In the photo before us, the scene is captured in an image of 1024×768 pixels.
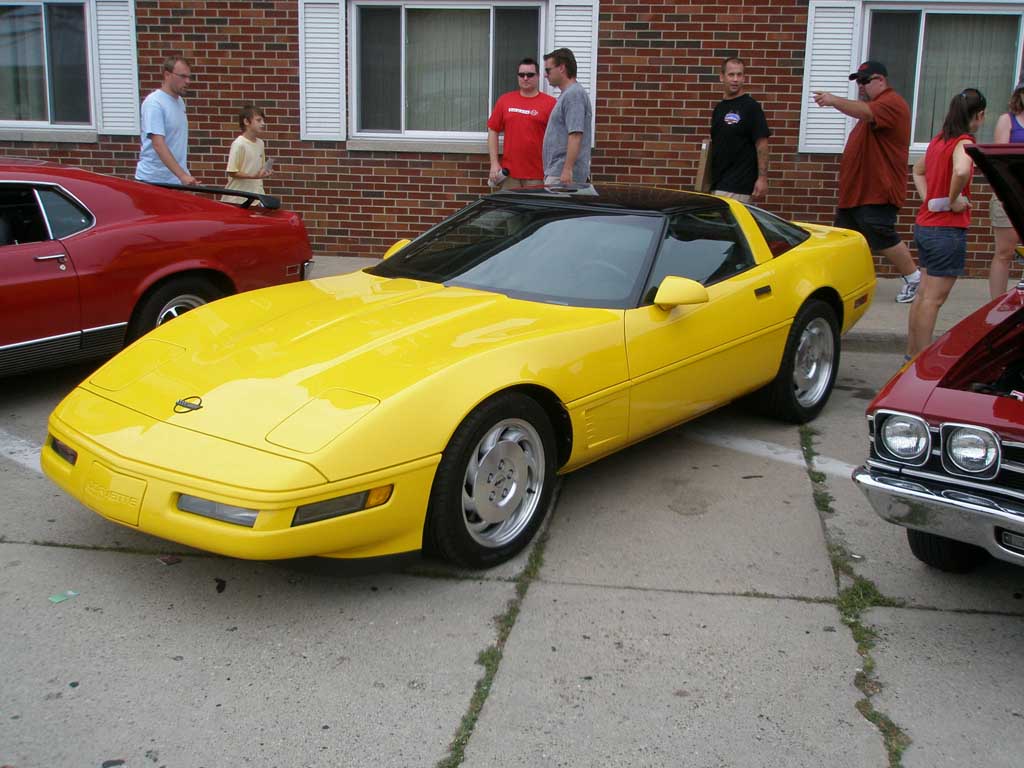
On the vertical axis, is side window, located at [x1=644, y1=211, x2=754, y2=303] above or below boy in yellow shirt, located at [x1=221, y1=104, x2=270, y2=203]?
below

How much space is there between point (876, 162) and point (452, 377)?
486cm

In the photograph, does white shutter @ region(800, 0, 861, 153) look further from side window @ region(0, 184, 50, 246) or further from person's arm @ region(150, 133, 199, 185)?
side window @ region(0, 184, 50, 246)

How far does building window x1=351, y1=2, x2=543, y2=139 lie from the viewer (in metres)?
10.1

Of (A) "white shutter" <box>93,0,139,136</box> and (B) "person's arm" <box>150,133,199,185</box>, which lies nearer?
(B) "person's arm" <box>150,133,199,185</box>

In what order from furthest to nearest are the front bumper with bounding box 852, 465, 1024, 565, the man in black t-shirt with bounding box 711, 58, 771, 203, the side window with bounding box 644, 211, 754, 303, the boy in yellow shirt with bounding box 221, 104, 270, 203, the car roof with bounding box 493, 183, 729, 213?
the boy in yellow shirt with bounding box 221, 104, 270, 203, the man in black t-shirt with bounding box 711, 58, 771, 203, the car roof with bounding box 493, 183, 729, 213, the side window with bounding box 644, 211, 754, 303, the front bumper with bounding box 852, 465, 1024, 565

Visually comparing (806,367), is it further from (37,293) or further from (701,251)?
(37,293)

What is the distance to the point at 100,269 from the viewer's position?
593 centimetres

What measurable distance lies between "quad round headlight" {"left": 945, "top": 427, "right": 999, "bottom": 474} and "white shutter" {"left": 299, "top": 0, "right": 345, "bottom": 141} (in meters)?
7.87

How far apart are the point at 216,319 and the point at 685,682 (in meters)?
2.57

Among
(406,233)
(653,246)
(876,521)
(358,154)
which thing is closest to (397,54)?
(358,154)

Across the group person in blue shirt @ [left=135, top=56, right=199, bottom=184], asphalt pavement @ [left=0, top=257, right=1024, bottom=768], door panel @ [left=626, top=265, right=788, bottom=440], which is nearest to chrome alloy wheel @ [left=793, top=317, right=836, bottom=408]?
door panel @ [left=626, top=265, right=788, bottom=440]

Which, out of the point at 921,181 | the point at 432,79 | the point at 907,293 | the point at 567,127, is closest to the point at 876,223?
the point at 921,181

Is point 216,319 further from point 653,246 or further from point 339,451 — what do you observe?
point 653,246

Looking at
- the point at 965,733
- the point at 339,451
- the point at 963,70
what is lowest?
the point at 965,733
